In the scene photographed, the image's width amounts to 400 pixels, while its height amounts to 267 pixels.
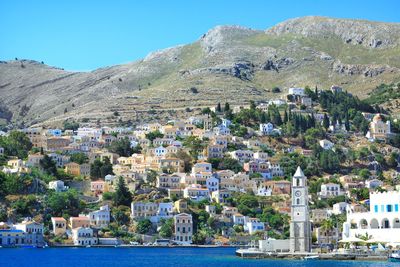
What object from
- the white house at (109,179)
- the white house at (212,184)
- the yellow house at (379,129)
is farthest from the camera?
the yellow house at (379,129)

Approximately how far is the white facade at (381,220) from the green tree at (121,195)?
A: 3747cm

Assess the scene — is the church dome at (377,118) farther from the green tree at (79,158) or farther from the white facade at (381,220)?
the white facade at (381,220)

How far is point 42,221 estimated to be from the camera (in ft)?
331

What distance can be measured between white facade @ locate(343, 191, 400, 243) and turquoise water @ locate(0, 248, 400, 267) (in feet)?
18.2

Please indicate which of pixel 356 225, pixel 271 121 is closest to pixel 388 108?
pixel 271 121

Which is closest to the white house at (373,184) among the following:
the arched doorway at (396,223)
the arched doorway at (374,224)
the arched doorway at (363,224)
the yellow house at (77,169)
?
the yellow house at (77,169)

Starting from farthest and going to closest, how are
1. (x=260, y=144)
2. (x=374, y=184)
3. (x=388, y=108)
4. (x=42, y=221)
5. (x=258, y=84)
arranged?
(x=258, y=84) → (x=388, y=108) → (x=260, y=144) → (x=374, y=184) → (x=42, y=221)

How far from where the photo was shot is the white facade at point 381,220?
2766 inches

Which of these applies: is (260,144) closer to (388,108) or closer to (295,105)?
(295,105)

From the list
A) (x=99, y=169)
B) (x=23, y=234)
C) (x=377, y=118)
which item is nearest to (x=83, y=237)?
(x=23, y=234)

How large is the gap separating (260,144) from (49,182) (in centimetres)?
3756

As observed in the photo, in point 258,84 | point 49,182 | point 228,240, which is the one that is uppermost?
point 258,84

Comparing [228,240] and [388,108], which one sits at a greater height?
[388,108]

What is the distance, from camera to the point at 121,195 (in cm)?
10556
